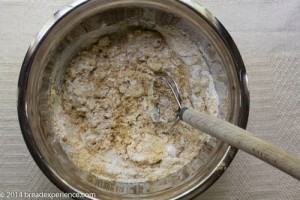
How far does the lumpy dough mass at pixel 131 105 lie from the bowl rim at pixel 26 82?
0.10 meters

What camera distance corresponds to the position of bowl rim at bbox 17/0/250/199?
0.78 meters

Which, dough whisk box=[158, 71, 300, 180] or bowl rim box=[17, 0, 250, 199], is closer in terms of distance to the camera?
dough whisk box=[158, 71, 300, 180]

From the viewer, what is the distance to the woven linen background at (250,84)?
0.93 meters

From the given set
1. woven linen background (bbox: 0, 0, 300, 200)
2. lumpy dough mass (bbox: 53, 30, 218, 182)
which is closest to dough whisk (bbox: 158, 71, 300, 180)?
lumpy dough mass (bbox: 53, 30, 218, 182)

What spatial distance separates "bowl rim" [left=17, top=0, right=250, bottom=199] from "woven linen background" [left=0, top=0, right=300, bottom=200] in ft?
0.47

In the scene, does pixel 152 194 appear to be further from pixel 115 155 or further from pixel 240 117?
pixel 240 117

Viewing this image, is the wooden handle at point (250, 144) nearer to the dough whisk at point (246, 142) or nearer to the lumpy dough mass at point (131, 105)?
the dough whisk at point (246, 142)

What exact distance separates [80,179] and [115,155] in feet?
0.35

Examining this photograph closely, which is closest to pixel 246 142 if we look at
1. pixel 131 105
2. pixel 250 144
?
pixel 250 144

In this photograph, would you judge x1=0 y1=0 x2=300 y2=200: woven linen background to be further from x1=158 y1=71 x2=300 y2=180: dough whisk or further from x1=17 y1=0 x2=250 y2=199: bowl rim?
x1=158 y1=71 x2=300 y2=180: dough whisk

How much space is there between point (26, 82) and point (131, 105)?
0.25 m

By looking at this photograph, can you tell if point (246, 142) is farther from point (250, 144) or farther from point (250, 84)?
point (250, 84)

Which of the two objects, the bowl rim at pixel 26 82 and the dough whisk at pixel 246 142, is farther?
the bowl rim at pixel 26 82

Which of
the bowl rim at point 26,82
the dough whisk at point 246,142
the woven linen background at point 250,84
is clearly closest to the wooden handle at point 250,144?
the dough whisk at point 246,142
